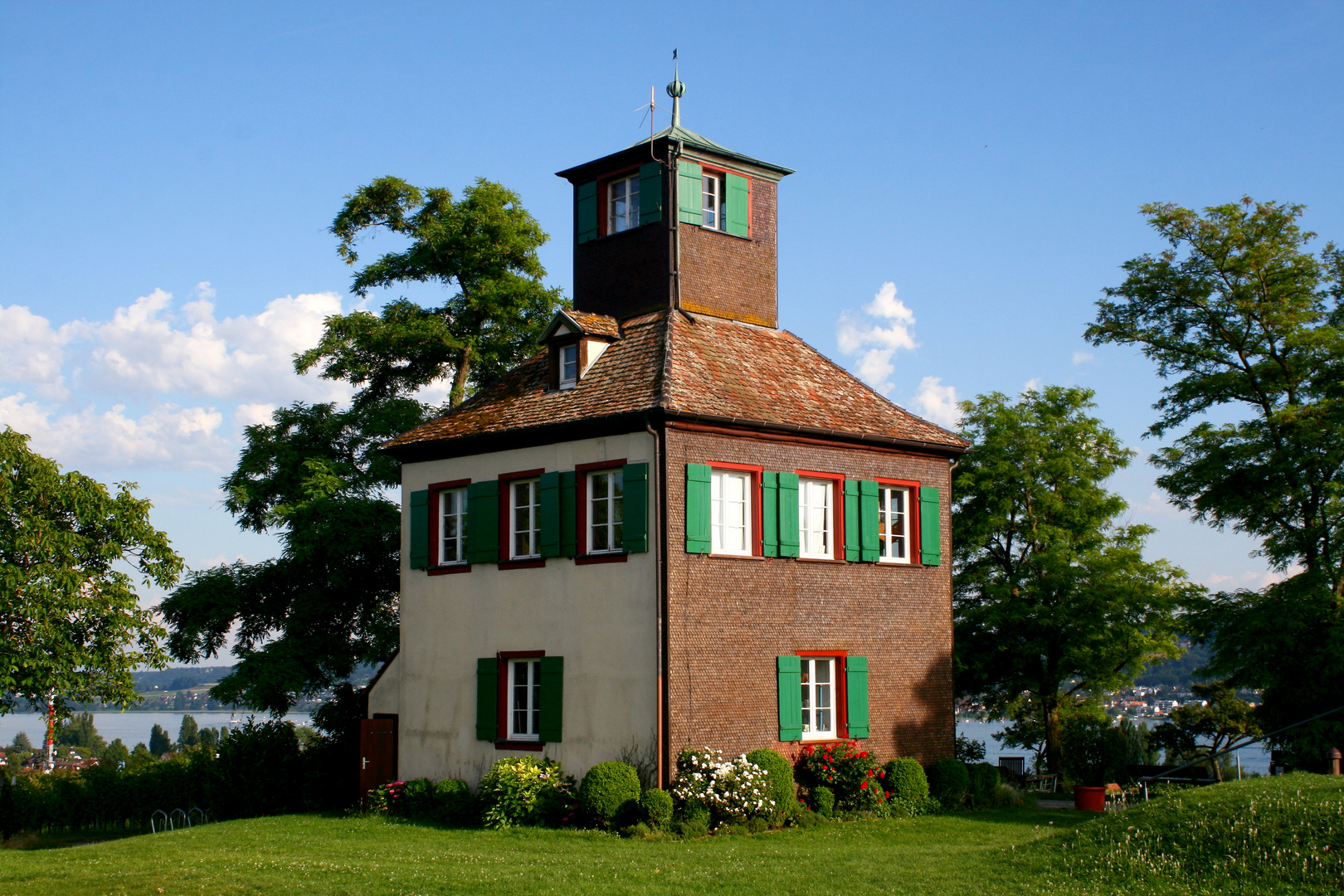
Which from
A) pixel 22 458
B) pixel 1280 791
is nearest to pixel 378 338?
pixel 22 458

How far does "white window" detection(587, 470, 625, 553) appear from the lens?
865 inches

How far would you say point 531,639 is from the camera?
2275cm

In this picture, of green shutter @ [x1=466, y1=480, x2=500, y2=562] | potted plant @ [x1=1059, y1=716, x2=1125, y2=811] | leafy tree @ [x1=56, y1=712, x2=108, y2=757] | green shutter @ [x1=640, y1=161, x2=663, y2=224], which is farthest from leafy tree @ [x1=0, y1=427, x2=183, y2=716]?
leafy tree @ [x1=56, y1=712, x2=108, y2=757]

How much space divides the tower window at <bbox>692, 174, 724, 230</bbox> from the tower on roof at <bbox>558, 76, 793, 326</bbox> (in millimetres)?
17

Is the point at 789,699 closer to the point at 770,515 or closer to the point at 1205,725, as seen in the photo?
the point at 770,515

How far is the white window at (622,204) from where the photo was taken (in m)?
26.4

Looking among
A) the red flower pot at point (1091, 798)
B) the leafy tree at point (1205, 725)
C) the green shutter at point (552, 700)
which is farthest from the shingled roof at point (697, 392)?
the leafy tree at point (1205, 725)

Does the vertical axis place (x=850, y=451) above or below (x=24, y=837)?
above

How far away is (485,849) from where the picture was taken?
60.7 ft

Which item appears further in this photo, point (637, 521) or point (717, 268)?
point (717, 268)

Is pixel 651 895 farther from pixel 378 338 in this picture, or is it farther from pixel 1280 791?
pixel 378 338

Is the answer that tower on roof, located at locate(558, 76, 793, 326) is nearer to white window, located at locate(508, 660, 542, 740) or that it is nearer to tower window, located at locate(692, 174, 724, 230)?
tower window, located at locate(692, 174, 724, 230)

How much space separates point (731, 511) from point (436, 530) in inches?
246

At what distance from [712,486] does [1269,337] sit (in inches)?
528
